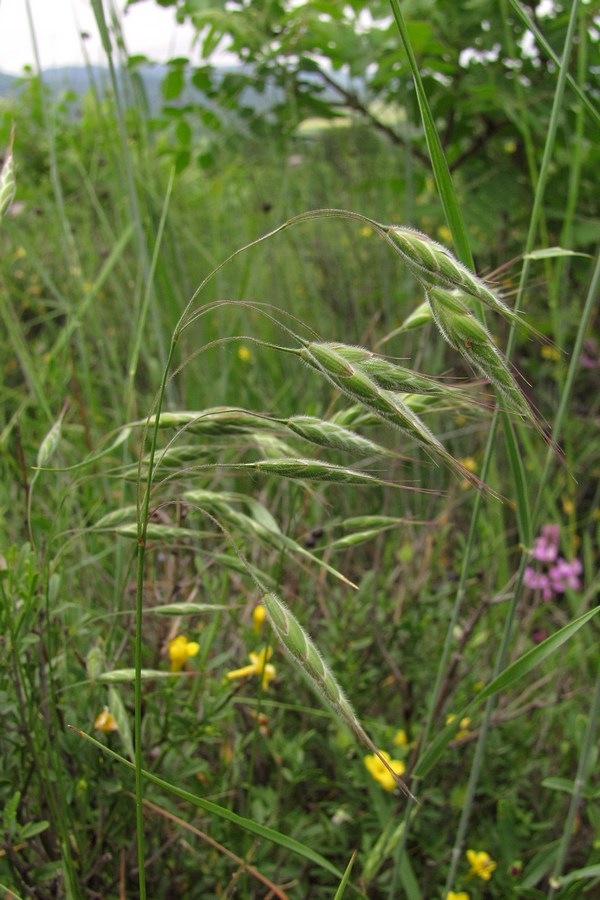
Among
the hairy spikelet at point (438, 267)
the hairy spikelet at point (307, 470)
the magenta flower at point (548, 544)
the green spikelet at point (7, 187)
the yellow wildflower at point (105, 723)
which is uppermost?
the green spikelet at point (7, 187)

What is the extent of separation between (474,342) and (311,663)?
23 centimetres

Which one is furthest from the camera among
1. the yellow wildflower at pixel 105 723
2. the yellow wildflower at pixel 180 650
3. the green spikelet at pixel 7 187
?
the yellow wildflower at pixel 180 650

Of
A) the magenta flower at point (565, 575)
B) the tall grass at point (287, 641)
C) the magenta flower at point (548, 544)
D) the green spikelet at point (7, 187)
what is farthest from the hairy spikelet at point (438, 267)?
the magenta flower at point (565, 575)

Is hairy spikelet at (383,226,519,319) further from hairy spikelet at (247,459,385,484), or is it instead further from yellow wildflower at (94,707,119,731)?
yellow wildflower at (94,707,119,731)

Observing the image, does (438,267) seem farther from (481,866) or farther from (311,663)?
(481,866)

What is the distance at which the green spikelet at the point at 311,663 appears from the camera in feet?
1.57

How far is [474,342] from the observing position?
1.70 feet

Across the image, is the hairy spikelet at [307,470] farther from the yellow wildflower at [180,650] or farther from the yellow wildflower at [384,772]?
the yellow wildflower at [384,772]

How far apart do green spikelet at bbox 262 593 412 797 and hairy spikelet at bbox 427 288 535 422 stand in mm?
204

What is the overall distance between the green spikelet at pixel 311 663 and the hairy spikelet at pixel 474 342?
0.20 meters

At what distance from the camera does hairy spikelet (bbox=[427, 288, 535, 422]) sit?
505 millimetres

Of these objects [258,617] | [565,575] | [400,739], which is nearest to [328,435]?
[258,617]

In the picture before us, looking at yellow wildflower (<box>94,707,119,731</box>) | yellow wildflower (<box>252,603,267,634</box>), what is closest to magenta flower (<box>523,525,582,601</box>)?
yellow wildflower (<box>252,603,267,634</box>)

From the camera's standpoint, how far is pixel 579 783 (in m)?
0.84
